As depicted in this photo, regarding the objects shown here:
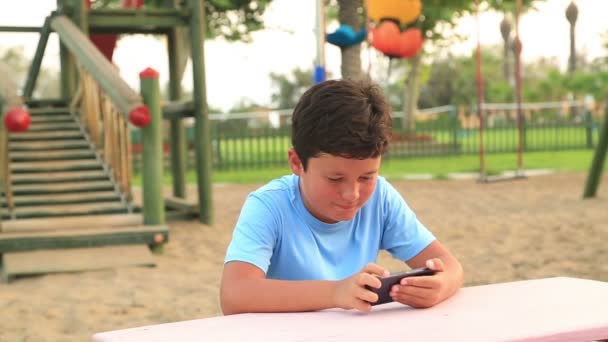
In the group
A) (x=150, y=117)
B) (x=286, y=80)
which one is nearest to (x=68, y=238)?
(x=150, y=117)

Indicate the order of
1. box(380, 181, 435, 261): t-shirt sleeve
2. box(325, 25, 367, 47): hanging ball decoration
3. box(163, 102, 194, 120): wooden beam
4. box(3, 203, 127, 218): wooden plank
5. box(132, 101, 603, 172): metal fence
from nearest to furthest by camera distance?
box(380, 181, 435, 261): t-shirt sleeve < box(3, 203, 127, 218): wooden plank < box(163, 102, 194, 120): wooden beam < box(325, 25, 367, 47): hanging ball decoration < box(132, 101, 603, 172): metal fence

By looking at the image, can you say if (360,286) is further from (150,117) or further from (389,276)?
(150,117)

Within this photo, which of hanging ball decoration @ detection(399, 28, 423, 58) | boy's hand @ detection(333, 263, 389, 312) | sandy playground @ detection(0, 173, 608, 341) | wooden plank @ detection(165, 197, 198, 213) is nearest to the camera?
boy's hand @ detection(333, 263, 389, 312)

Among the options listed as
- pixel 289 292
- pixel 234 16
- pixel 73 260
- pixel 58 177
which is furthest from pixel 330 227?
pixel 234 16

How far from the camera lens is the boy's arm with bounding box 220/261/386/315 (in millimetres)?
1722

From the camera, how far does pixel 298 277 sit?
2074 mm

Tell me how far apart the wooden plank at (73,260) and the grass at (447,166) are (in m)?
7.50

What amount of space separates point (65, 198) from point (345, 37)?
3355mm

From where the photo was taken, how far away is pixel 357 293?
5.61ft

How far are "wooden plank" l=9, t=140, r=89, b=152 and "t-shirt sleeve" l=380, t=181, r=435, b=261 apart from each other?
544cm

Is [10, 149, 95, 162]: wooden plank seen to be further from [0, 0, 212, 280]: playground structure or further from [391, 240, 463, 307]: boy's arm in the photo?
[391, 240, 463, 307]: boy's arm

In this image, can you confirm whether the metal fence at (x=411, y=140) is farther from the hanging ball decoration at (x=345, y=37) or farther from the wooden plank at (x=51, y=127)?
the wooden plank at (x=51, y=127)

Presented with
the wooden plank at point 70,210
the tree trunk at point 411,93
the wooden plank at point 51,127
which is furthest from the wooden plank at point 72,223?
the tree trunk at point 411,93

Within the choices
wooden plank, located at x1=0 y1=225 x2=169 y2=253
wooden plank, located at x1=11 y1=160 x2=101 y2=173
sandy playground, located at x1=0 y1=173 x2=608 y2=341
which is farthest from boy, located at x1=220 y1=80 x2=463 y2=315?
wooden plank, located at x1=11 y1=160 x2=101 y2=173
